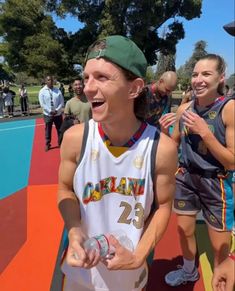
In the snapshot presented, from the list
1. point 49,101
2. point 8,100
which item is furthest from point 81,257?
point 8,100

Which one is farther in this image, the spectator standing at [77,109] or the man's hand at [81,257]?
the spectator standing at [77,109]

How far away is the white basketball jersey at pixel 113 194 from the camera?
4.97ft

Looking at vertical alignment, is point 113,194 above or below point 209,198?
above

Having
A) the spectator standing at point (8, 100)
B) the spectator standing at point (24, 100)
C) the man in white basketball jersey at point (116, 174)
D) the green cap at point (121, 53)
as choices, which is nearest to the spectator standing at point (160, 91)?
the man in white basketball jersey at point (116, 174)

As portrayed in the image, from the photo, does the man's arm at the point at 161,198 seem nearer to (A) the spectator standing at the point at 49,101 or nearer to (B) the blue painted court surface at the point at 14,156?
(B) the blue painted court surface at the point at 14,156

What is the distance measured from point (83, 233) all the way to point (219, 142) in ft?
4.18

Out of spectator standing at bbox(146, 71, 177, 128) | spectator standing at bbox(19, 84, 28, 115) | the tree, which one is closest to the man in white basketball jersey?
spectator standing at bbox(146, 71, 177, 128)

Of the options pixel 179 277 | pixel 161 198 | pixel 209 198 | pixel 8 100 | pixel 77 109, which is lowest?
pixel 179 277

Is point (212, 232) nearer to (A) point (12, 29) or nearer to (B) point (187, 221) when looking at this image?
(B) point (187, 221)

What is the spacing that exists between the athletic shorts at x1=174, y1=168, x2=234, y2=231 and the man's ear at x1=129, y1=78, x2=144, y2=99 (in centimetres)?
126

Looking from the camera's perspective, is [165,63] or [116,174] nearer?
[116,174]

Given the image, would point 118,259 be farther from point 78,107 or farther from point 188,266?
point 78,107

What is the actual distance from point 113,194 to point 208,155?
1.17m

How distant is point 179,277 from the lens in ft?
9.67
